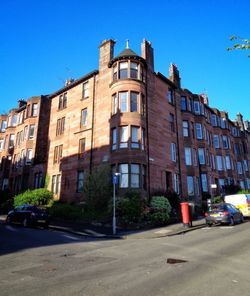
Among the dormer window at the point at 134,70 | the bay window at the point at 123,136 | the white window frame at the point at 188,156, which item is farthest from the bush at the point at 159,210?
the dormer window at the point at 134,70

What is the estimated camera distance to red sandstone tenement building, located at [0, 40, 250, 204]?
25.4 metres

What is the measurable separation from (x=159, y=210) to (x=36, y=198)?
13554mm

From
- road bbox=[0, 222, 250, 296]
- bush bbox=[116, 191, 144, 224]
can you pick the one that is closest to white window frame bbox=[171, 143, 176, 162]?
bush bbox=[116, 191, 144, 224]

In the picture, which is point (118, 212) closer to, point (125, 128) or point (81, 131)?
point (125, 128)

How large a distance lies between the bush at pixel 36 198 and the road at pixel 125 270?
17031 mm

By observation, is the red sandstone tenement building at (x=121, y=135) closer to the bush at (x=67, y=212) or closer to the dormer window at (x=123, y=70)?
the dormer window at (x=123, y=70)

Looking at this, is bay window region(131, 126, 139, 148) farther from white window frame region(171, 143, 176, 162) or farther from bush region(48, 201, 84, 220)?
bush region(48, 201, 84, 220)

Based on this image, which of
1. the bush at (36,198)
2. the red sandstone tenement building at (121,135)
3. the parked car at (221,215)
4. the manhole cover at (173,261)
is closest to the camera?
the manhole cover at (173,261)

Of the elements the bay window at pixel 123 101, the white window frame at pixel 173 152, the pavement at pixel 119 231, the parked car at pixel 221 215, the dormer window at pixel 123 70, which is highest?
the dormer window at pixel 123 70

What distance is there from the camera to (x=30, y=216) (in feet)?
63.0

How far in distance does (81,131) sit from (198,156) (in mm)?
16189

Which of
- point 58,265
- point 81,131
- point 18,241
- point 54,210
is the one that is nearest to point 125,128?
point 81,131

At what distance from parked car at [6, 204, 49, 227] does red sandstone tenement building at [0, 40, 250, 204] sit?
706 centimetres

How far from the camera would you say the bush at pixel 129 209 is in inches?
790
